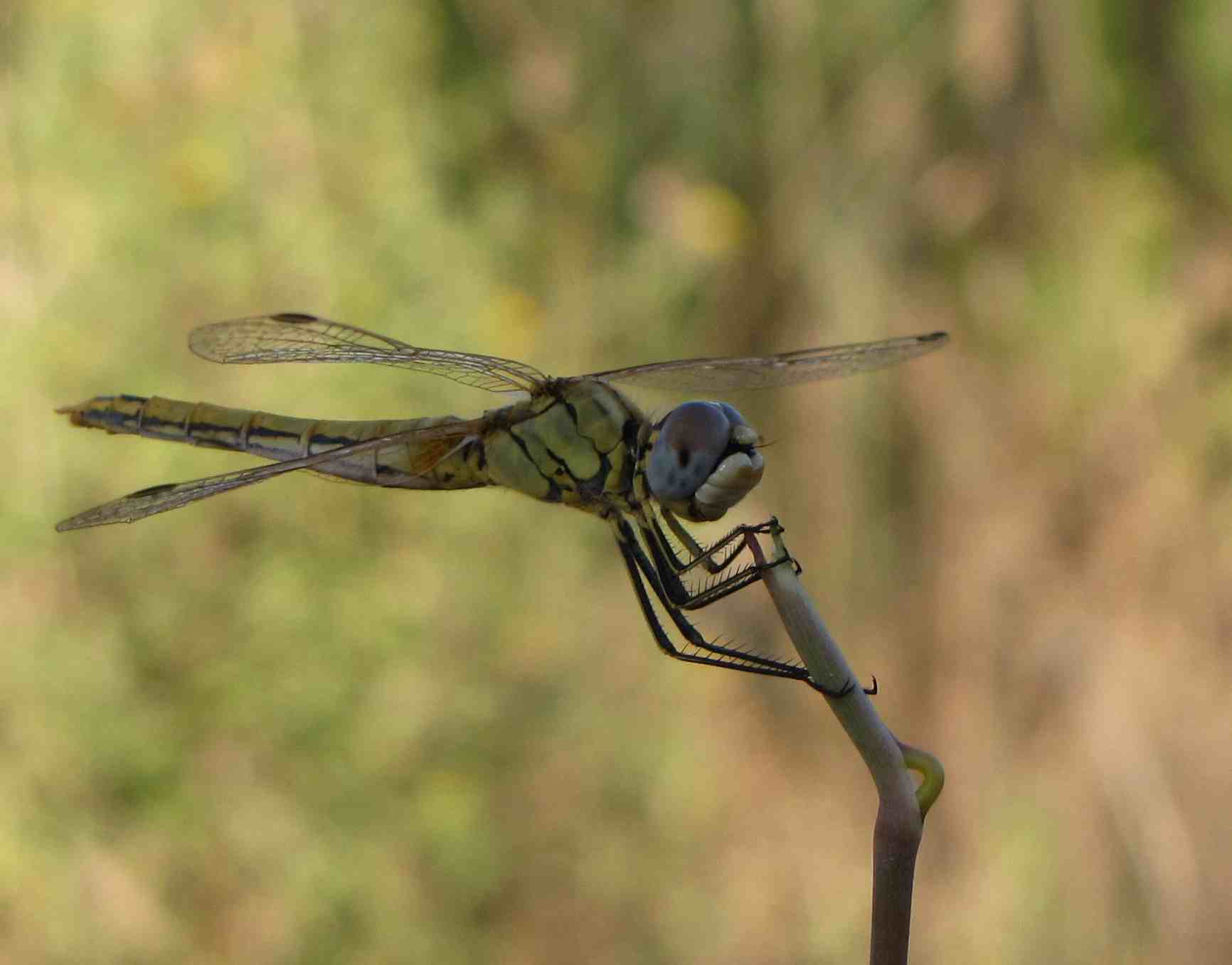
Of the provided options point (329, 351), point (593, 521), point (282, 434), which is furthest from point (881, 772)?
point (593, 521)

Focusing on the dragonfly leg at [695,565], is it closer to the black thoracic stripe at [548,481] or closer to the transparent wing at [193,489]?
the black thoracic stripe at [548,481]

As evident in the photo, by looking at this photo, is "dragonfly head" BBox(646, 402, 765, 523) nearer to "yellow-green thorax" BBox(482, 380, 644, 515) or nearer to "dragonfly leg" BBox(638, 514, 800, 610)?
"dragonfly leg" BBox(638, 514, 800, 610)

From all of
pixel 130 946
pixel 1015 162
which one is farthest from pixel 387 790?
pixel 1015 162

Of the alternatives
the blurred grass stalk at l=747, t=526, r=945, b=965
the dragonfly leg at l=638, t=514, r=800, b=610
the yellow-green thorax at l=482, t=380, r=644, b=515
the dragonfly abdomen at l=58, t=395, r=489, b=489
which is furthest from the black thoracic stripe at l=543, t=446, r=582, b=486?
the blurred grass stalk at l=747, t=526, r=945, b=965

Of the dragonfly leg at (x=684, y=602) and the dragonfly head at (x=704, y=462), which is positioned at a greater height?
the dragonfly head at (x=704, y=462)

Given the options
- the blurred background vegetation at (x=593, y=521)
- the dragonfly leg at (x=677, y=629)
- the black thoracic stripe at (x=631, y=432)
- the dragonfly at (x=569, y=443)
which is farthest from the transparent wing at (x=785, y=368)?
the blurred background vegetation at (x=593, y=521)

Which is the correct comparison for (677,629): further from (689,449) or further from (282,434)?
(282,434)

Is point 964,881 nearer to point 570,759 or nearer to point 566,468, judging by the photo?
point 570,759
